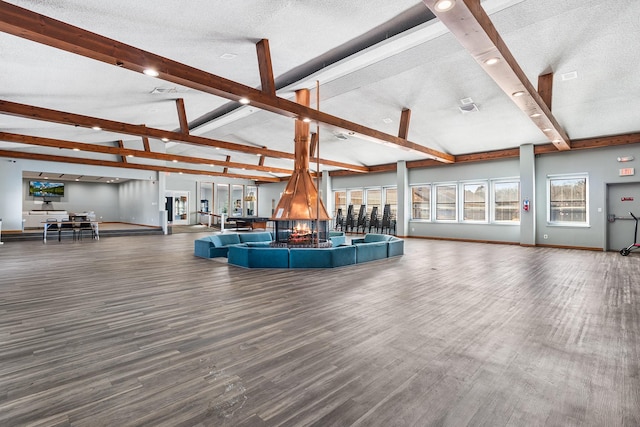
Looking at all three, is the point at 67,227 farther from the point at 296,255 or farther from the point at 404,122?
the point at 404,122

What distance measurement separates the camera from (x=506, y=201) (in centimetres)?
1147

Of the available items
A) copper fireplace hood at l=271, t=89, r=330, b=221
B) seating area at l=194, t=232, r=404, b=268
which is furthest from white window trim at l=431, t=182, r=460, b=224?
copper fireplace hood at l=271, t=89, r=330, b=221

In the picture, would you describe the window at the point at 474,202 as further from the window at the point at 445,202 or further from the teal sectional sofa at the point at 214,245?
the teal sectional sofa at the point at 214,245

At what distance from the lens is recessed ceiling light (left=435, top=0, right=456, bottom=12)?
9.09 ft

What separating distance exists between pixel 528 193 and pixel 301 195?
7766 millimetres

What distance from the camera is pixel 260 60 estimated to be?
471cm

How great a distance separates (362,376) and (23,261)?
831cm

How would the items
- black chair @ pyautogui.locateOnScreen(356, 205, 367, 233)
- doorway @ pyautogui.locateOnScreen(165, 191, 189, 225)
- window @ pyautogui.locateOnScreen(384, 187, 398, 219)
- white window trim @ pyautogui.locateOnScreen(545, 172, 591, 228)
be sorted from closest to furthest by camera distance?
white window trim @ pyautogui.locateOnScreen(545, 172, 591, 228) → window @ pyautogui.locateOnScreen(384, 187, 398, 219) → black chair @ pyautogui.locateOnScreen(356, 205, 367, 233) → doorway @ pyautogui.locateOnScreen(165, 191, 189, 225)

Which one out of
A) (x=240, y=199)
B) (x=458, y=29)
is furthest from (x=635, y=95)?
(x=240, y=199)

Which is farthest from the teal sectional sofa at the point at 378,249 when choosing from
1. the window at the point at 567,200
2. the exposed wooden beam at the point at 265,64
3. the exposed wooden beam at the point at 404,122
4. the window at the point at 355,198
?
the window at the point at 355,198

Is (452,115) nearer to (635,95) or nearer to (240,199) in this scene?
(635,95)

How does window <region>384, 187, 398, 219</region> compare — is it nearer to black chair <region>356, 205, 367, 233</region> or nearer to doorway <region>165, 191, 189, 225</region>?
black chair <region>356, 205, 367, 233</region>

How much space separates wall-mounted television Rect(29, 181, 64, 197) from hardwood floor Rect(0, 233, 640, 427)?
15.4m

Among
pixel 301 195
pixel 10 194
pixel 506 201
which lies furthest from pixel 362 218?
pixel 10 194
